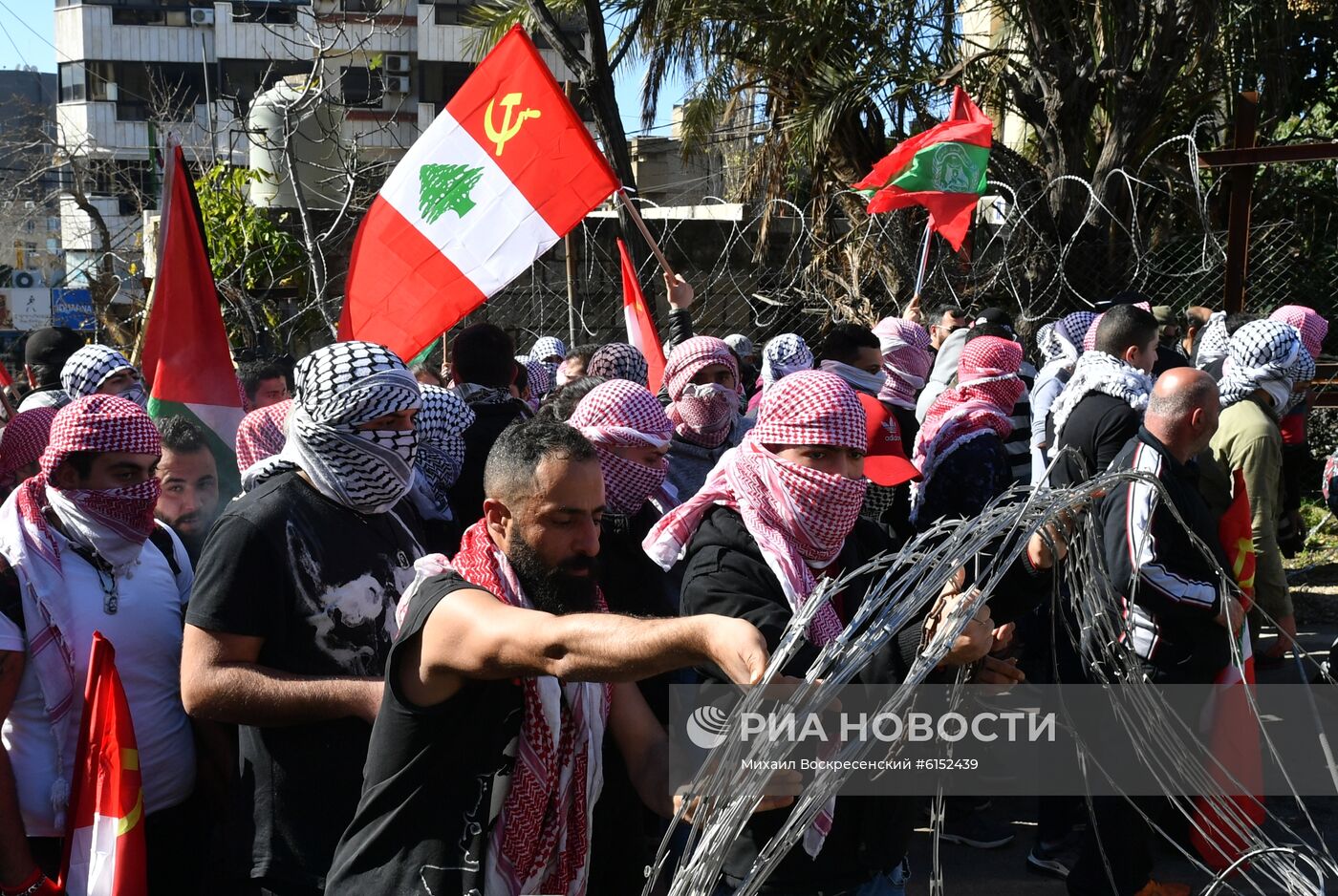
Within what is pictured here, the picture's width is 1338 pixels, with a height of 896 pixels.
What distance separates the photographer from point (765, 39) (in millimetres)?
12367

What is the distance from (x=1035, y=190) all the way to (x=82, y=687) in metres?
9.22

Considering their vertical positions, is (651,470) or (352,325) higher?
(352,325)

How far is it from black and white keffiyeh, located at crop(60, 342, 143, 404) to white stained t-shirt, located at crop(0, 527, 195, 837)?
9.76 feet

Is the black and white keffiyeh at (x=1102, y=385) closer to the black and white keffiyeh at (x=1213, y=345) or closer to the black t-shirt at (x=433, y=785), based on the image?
the black and white keffiyeh at (x=1213, y=345)

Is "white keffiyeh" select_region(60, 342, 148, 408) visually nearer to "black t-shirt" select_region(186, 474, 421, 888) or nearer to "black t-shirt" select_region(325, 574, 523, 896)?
"black t-shirt" select_region(186, 474, 421, 888)

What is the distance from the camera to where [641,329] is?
7.19 metres

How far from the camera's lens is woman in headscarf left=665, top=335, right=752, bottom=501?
487 centimetres

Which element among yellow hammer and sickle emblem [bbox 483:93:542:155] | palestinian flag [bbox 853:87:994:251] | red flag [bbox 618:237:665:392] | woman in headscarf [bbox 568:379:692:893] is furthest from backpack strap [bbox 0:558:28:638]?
palestinian flag [bbox 853:87:994:251]

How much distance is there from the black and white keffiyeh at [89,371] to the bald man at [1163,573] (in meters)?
4.11

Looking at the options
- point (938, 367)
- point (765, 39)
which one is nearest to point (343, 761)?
point (938, 367)

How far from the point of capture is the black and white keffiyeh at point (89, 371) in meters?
5.77

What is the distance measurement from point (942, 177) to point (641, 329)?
95.5 inches

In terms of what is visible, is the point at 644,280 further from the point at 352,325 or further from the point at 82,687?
the point at 82,687

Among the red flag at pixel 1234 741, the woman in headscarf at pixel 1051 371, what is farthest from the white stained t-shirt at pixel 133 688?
the woman in headscarf at pixel 1051 371
